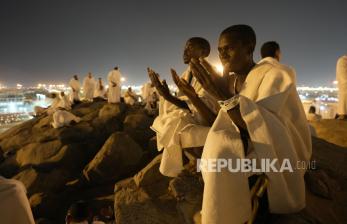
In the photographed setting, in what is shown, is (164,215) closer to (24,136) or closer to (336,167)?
(336,167)

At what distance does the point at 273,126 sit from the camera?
72.0 inches

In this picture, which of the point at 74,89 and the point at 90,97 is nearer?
the point at 74,89

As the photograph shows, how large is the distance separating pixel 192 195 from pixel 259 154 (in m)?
1.46

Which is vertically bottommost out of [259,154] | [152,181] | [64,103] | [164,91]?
[152,181]

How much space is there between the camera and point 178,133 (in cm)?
297

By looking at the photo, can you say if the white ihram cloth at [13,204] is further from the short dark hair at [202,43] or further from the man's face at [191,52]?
the short dark hair at [202,43]

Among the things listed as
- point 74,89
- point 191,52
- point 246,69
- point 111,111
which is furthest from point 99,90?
point 246,69

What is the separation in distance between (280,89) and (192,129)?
Result: 1.19 meters

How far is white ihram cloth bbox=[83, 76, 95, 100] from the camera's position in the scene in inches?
814

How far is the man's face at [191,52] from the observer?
11.6 feet

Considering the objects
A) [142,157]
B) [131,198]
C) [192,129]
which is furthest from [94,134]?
[192,129]

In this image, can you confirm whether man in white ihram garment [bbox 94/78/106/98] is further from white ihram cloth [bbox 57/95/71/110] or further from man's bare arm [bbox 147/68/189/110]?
man's bare arm [bbox 147/68/189/110]

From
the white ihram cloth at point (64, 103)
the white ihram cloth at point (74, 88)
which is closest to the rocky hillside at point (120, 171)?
the white ihram cloth at point (64, 103)

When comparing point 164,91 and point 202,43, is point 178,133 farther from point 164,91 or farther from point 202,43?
point 202,43
